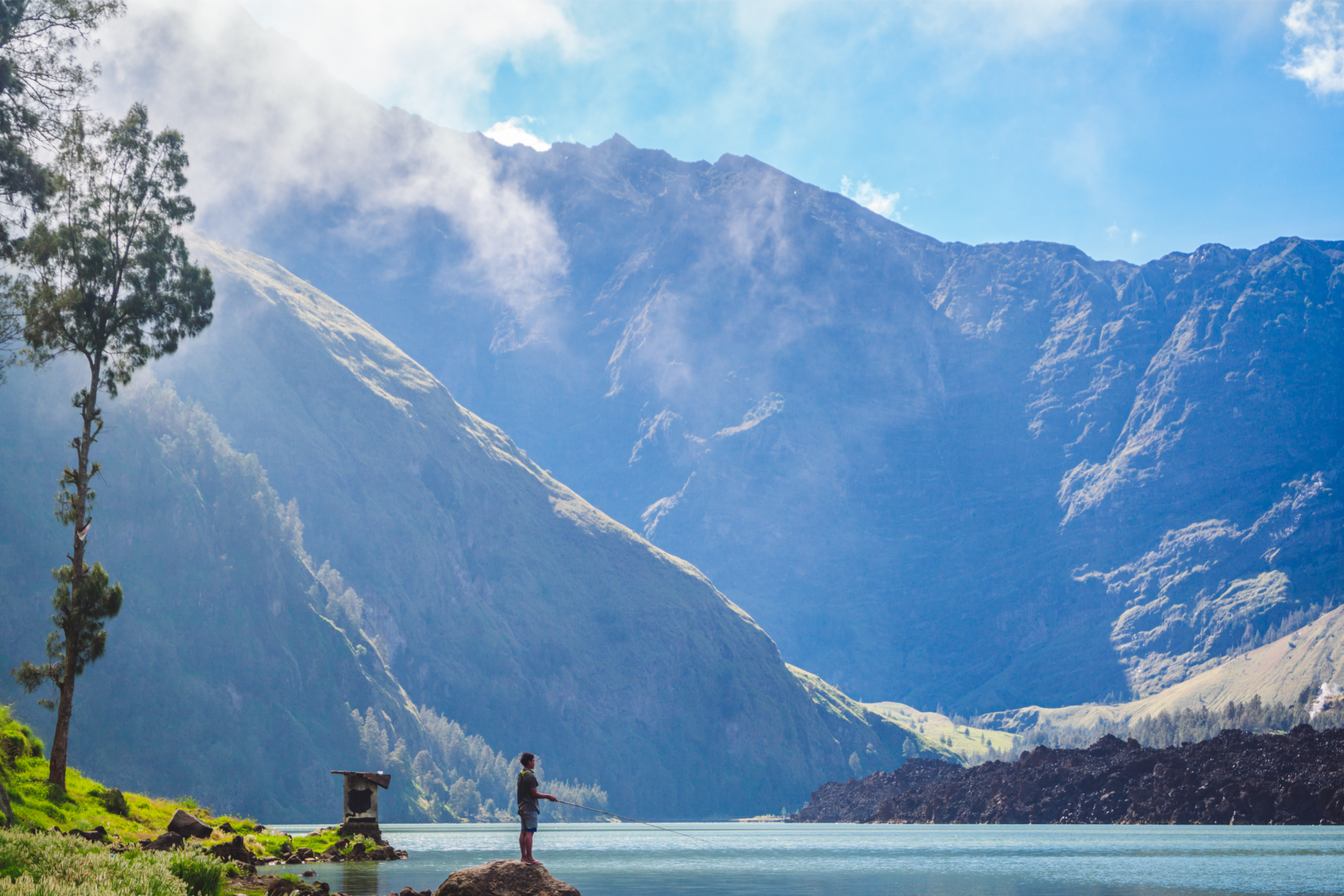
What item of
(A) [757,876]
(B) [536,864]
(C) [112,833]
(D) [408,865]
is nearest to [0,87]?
(C) [112,833]

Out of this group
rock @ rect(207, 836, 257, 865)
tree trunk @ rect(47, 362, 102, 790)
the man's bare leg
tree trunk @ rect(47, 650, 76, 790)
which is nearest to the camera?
the man's bare leg

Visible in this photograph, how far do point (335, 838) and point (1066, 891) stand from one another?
55224 mm

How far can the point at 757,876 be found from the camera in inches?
2857

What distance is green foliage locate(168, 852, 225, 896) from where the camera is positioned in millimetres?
31016

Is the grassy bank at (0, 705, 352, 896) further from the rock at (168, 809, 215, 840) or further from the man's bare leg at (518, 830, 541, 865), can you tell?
the man's bare leg at (518, 830, 541, 865)

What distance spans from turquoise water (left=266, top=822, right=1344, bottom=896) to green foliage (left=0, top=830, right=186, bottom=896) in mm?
20644

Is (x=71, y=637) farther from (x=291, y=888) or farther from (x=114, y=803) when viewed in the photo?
(x=291, y=888)

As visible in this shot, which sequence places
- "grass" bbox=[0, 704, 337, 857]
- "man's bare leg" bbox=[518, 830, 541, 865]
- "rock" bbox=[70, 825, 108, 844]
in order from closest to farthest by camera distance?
1. "man's bare leg" bbox=[518, 830, 541, 865]
2. "rock" bbox=[70, 825, 108, 844]
3. "grass" bbox=[0, 704, 337, 857]

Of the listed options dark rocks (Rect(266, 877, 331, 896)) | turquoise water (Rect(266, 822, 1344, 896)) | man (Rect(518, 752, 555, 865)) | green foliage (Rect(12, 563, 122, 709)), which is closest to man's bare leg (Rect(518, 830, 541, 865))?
man (Rect(518, 752, 555, 865))

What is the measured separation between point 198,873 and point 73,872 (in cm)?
578

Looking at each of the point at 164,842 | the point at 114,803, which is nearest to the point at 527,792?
the point at 164,842

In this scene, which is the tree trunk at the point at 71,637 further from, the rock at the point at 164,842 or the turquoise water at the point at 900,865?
the turquoise water at the point at 900,865

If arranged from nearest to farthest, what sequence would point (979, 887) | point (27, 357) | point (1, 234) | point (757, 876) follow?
point (1, 234)
point (27, 357)
point (979, 887)
point (757, 876)

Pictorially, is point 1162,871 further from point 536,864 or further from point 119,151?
point 119,151
